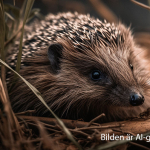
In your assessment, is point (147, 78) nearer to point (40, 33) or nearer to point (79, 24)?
point (79, 24)

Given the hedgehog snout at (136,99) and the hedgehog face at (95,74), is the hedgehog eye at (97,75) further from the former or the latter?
the hedgehog snout at (136,99)

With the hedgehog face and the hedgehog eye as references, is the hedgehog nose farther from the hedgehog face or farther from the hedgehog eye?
the hedgehog eye

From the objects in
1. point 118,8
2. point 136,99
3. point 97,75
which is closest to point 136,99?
point 136,99

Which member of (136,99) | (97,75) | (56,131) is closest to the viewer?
(56,131)

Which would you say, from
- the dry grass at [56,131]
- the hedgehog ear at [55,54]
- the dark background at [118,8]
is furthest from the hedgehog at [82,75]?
the dark background at [118,8]

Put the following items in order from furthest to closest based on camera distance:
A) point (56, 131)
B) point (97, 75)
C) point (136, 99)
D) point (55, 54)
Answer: point (55, 54), point (97, 75), point (136, 99), point (56, 131)

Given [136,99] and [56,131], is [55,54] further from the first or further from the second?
[136,99]

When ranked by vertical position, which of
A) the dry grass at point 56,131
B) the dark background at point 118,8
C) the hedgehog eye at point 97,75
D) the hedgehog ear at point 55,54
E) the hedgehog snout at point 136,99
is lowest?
the dry grass at point 56,131

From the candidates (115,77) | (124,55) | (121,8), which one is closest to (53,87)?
(115,77)
